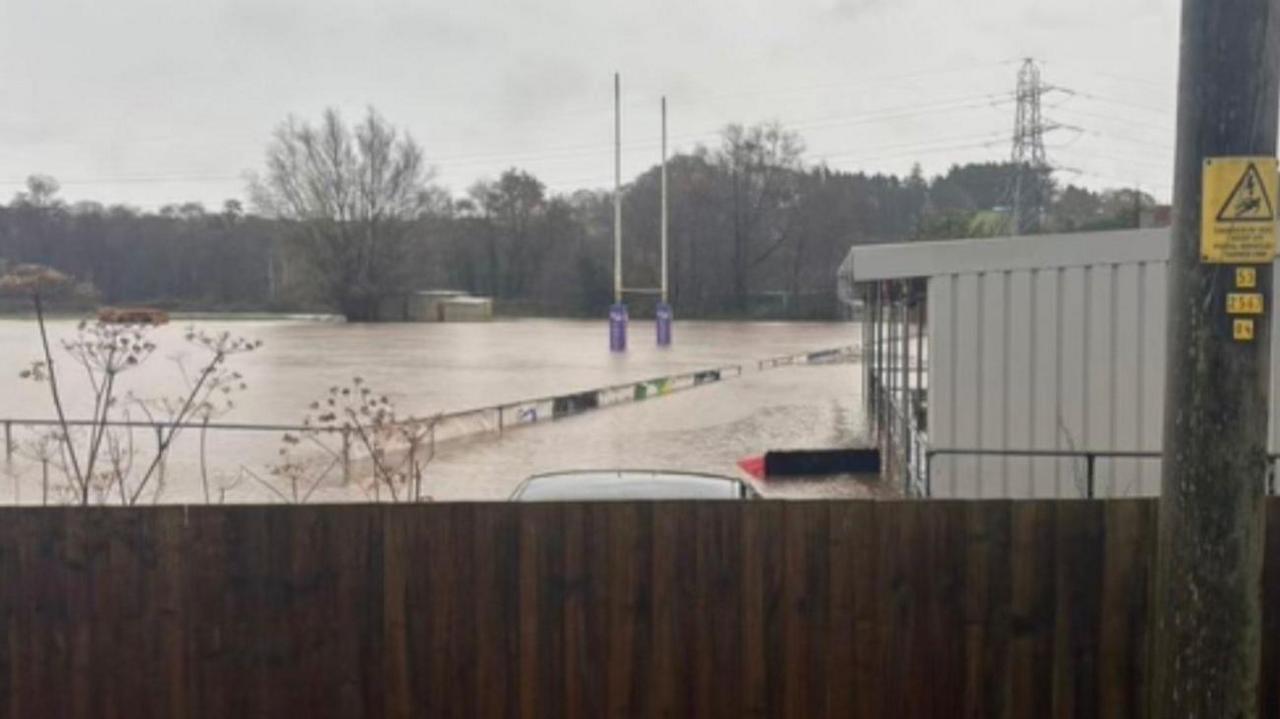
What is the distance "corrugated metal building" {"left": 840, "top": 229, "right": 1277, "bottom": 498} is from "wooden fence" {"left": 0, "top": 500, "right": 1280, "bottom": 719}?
117 inches

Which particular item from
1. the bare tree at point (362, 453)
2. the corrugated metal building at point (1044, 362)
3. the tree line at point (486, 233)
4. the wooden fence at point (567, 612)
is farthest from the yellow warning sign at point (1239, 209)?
the tree line at point (486, 233)

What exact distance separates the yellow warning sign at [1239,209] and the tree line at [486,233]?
65825mm

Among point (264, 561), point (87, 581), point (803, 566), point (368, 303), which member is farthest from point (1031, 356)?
point (368, 303)

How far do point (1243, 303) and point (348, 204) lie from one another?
73.4m

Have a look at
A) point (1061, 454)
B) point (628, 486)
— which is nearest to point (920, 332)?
point (1061, 454)

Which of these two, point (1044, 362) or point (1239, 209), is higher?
point (1239, 209)

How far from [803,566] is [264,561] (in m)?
2.04

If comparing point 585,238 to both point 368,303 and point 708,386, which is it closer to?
point 368,303

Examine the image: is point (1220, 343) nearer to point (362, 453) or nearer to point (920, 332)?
point (920, 332)

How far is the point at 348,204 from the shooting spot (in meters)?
71.1

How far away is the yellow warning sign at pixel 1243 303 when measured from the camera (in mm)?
2445

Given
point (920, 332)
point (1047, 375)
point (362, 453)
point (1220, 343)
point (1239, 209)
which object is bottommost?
point (362, 453)

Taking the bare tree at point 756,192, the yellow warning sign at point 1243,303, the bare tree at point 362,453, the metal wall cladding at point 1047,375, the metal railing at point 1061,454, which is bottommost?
the bare tree at point 362,453

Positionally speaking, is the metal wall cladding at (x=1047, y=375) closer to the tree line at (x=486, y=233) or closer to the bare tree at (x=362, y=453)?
the bare tree at (x=362, y=453)
